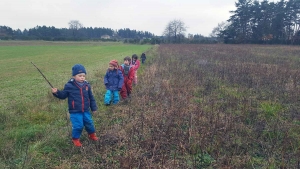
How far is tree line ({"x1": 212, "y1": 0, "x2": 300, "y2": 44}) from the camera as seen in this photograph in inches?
1905

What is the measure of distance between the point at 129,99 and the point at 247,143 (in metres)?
3.63

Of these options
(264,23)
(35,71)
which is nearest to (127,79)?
(35,71)

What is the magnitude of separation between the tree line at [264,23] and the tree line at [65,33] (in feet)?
147

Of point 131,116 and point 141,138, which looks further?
point 131,116

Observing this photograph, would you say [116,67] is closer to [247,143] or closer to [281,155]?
[247,143]

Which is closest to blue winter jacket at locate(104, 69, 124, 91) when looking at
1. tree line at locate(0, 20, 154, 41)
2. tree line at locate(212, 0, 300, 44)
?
tree line at locate(212, 0, 300, 44)

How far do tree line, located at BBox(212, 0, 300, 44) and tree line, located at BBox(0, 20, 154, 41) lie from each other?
147ft

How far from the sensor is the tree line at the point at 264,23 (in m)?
48.4

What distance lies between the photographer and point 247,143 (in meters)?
3.90

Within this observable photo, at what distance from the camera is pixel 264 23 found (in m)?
50.6

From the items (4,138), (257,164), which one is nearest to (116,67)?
(4,138)

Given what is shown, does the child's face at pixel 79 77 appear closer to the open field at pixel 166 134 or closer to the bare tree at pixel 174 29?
the open field at pixel 166 134

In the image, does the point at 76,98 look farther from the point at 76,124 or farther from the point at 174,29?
the point at 174,29

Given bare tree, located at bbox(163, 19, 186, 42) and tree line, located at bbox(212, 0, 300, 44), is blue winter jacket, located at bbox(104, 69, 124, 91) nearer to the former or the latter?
tree line, located at bbox(212, 0, 300, 44)
